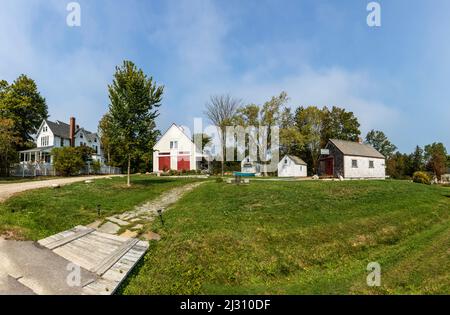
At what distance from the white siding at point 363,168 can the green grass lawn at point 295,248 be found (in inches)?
822

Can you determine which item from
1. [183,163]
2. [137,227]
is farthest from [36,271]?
[183,163]

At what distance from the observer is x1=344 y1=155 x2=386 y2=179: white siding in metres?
34.4

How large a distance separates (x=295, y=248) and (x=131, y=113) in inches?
644

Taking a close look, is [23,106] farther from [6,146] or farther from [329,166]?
[329,166]

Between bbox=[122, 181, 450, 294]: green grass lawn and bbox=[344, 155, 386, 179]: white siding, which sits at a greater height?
bbox=[344, 155, 386, 179]: white siding

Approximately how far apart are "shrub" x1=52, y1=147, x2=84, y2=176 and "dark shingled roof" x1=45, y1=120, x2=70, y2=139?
18854 mm

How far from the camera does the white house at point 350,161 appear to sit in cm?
3453

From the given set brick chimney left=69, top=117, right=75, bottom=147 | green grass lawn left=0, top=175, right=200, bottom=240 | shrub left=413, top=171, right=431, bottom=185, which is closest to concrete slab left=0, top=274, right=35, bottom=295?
green grass lawn left=0, top=175, right=200, bottom=240

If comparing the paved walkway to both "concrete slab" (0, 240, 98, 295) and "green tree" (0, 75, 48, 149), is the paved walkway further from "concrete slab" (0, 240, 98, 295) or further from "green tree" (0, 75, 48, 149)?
"green tree" (0, 75, 48, 149)

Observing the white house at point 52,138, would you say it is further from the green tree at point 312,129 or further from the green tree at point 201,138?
the green tree at point 312,129

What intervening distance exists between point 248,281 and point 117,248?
4146 millimetres

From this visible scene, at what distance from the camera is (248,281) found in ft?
22.5

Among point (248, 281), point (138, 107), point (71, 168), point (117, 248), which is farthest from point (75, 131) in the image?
point (248, 281)
